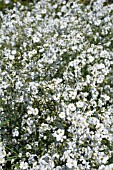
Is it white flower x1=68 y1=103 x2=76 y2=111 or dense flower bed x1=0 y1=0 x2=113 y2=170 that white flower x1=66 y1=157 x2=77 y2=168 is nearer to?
dense flower bed x1=0 y1=0 x2=113 y2=170

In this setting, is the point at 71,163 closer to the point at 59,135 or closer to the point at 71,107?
the point at 59,135

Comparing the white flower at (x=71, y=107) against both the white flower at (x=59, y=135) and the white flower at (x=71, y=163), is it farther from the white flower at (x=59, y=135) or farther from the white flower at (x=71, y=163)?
the white flower at (x=71, y=163)

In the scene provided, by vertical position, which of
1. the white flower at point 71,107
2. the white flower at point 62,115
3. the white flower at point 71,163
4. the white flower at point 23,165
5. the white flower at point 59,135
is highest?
the white flower at point 71,107

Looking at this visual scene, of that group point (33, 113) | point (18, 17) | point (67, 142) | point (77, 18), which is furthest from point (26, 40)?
point (67, 142)

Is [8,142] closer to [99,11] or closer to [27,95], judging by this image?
[27,95]

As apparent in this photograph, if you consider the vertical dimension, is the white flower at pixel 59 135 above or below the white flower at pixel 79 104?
below

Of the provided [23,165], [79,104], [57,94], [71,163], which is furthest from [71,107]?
[23,165]

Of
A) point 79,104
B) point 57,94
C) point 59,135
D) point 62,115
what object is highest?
point 57,94

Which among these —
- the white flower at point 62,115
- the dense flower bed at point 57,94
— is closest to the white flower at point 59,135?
the dense flower bed at point 57,94
